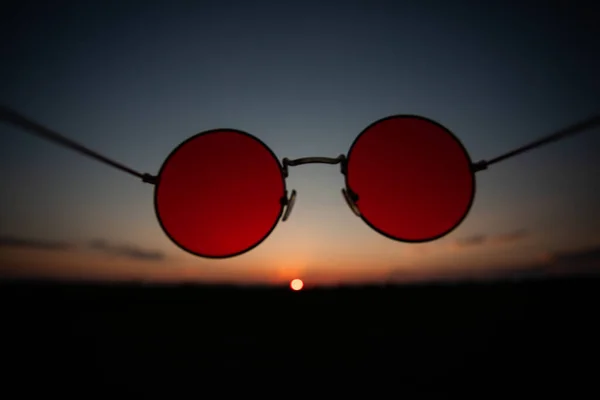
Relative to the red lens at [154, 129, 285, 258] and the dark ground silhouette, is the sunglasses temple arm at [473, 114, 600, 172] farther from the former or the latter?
the dark ground silhouette

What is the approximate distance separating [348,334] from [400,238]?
15.7 feet

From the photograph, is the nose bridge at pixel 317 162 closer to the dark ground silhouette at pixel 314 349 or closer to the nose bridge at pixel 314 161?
the nose bridge at pixel 314 161

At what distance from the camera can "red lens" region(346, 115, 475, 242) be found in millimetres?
992

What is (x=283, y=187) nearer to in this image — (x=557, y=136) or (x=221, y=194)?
(x=221, y=194)

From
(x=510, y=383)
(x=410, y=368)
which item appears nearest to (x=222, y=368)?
(x=410, y=368)

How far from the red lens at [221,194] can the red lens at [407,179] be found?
256 millimetres

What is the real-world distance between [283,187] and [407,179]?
0.37 metres

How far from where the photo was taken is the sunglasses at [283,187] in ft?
3.23

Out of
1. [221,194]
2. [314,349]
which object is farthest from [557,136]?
[314,349]

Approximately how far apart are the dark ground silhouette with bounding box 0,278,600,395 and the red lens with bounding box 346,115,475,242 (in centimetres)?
269

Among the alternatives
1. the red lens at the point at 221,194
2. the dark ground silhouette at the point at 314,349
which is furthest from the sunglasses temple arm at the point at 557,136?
the dark ground silhouette at the point at 314,349

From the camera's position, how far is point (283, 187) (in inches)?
40.8

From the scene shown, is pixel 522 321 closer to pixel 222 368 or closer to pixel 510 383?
pixel 510 383

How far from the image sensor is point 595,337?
15.3ft
